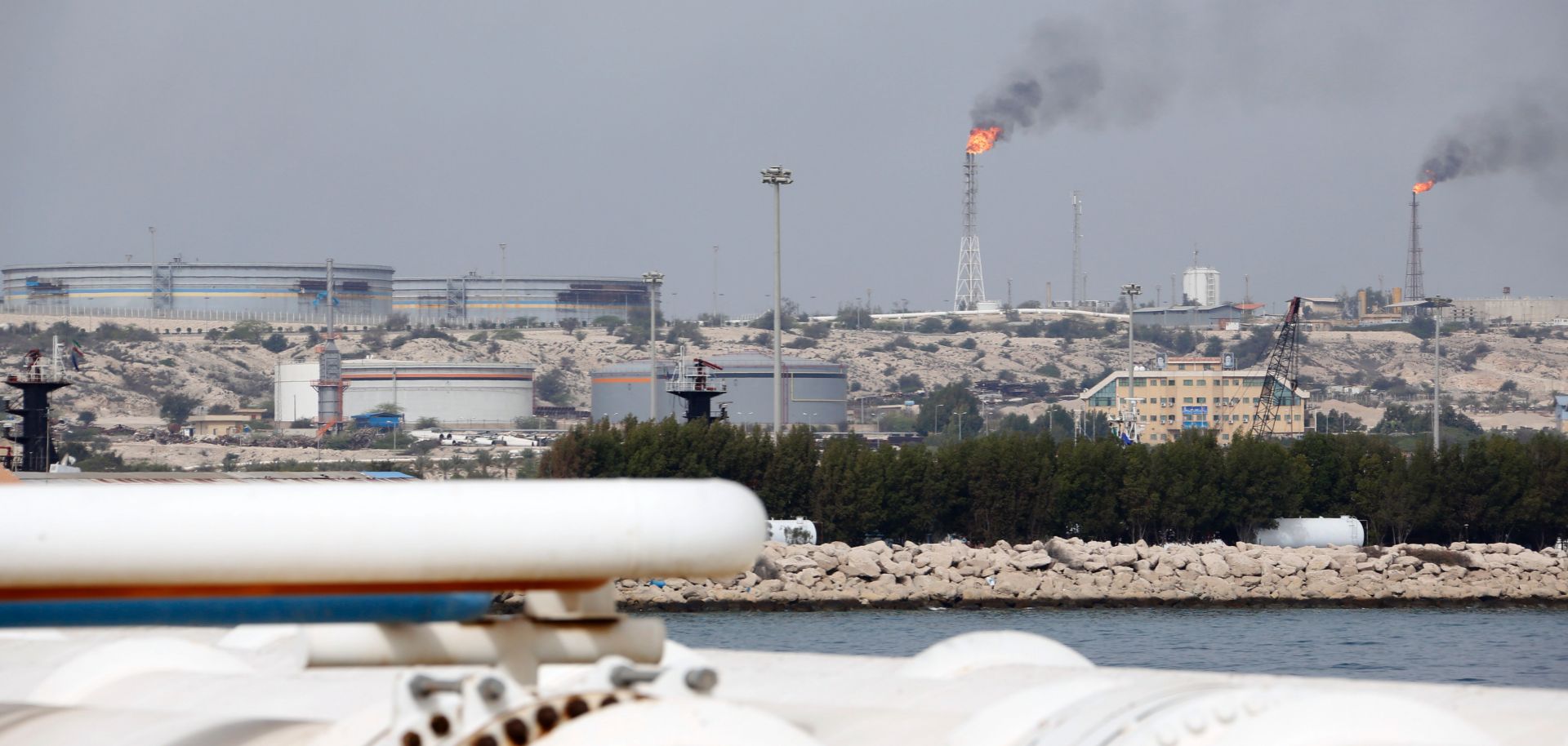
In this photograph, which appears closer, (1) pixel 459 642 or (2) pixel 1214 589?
(1) pixel 459 642

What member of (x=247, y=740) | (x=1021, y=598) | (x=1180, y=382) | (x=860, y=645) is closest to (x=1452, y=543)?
(x=1021, y=598)

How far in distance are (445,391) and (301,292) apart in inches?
1780

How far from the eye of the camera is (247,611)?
4.51 meters

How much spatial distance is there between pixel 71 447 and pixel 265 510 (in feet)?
280

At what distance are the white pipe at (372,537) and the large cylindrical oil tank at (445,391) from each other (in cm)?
11230

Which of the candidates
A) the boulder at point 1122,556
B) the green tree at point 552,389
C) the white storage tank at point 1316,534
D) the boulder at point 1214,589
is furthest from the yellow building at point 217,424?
the boulder at point 1214,589

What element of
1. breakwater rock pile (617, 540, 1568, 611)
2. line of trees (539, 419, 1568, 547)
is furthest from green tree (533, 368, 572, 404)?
breakwater rock pile (617, 540, 1568, 611)

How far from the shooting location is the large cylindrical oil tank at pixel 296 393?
11956 centimetres

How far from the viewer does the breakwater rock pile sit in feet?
133

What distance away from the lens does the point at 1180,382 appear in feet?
382

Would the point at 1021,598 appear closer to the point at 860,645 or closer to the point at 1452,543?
the point at 860,645

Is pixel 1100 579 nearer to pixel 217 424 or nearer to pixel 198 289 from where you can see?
pixel 217 424

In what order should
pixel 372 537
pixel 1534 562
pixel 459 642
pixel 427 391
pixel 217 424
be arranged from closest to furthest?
pixel 372 537 → pixel 459 642 → pixel 1534 562 → pixel 427 391 → pixel 217 424

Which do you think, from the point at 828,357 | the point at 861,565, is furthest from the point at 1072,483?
the point at 828,357
